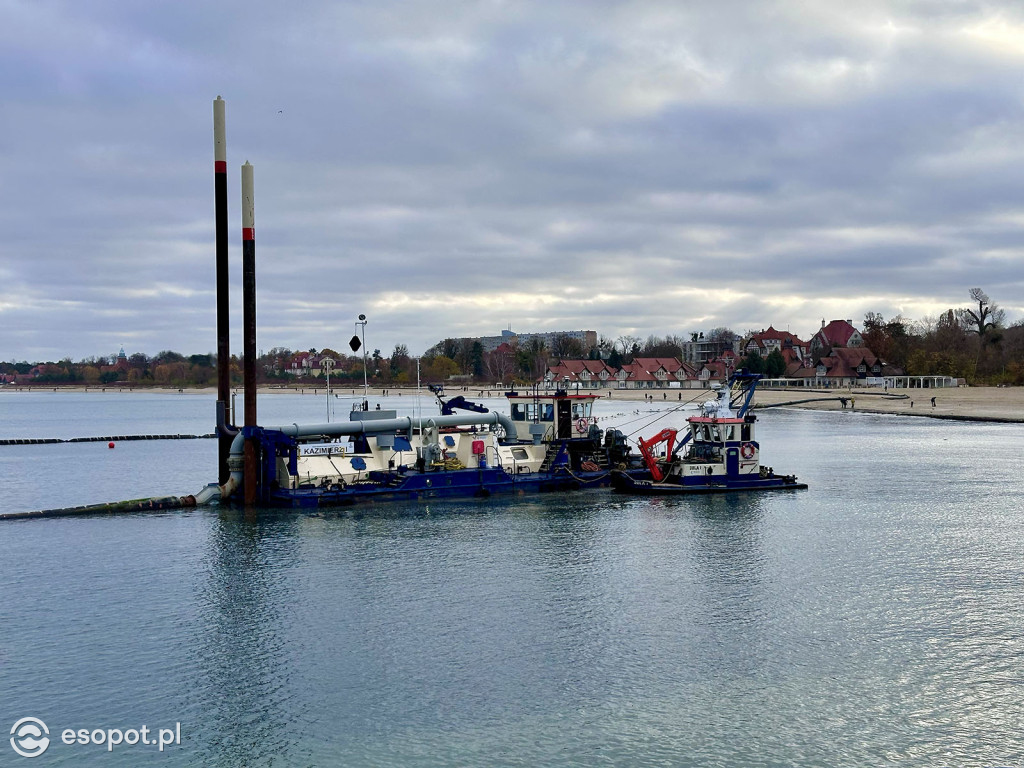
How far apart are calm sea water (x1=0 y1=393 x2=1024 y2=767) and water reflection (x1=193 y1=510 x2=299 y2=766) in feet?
0.26

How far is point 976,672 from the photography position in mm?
20891

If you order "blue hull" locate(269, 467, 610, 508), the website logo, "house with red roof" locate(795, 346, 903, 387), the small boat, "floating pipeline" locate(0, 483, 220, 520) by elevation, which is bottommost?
the website logo

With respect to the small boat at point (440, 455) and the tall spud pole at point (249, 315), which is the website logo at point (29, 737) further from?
the tall spud pole at point (249, 315)

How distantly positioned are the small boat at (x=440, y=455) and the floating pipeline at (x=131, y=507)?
2.48m

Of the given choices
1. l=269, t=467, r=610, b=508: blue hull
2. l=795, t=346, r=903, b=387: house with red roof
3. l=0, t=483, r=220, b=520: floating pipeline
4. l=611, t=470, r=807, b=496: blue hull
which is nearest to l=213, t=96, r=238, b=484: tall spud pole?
l=0, t=483, r=220, b=520: floating pipeline

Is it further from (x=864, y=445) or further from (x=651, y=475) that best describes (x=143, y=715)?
(x=864, y=445)

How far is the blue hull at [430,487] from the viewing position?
137 ft

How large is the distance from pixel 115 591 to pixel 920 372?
166364 millimetres

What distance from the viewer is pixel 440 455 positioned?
46.3 metres

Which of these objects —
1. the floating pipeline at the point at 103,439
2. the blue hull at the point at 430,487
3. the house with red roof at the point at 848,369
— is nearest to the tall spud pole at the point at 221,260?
the blue hull at the point at 430,487

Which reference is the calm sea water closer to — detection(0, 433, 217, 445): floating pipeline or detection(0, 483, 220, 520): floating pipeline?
detection(0, 483, 220, 520): floating pipeline

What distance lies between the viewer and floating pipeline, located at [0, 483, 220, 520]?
42.3m

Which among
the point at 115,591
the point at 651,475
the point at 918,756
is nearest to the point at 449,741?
the point at 918,756

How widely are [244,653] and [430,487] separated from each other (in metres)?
22.0
